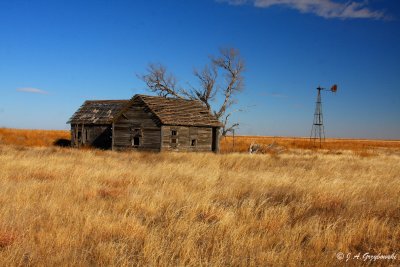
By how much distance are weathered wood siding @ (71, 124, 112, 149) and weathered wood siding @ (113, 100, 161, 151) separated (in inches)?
106

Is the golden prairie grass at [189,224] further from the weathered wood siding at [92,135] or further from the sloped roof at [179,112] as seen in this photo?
the weathered wood siding at [92,135]

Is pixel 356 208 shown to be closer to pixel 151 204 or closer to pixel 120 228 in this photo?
pixel 151 204

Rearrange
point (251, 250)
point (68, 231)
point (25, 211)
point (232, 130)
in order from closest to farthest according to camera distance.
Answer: point (251, 250), point (68, 231), point (25, 211), point (232, 130)

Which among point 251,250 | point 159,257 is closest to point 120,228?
point 159,257

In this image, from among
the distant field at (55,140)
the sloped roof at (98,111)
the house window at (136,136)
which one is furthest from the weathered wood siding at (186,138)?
the sloped roof at (98,111)

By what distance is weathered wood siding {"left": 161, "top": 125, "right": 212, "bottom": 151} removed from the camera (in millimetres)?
28859

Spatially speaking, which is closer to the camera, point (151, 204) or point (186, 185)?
point (151, 204)

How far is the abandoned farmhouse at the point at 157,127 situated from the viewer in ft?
94.7

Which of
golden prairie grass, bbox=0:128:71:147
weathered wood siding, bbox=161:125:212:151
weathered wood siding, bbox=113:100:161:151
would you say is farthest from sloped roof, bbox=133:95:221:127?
golden prairie grass, bbox=0:128:71:147

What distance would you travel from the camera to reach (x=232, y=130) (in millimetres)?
38219

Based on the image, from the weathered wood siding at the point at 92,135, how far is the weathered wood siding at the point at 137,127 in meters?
2.70

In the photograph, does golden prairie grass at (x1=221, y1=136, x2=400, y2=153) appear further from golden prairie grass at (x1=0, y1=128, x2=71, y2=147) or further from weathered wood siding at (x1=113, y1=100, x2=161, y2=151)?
golden prairie grass at (x1=0, y1=128, x2=71, y2=147)

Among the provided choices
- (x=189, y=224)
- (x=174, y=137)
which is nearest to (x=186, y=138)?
(x=174, y=137)

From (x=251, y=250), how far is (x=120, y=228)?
193cm
